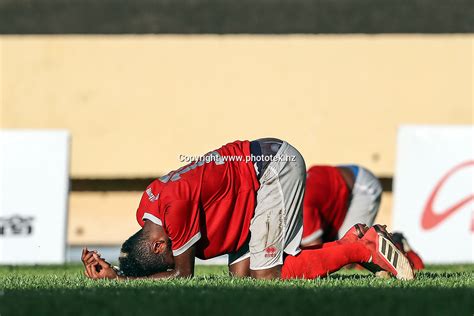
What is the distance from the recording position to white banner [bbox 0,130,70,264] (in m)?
12.7

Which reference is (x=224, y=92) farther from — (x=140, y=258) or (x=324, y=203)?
(x=140, y=258)

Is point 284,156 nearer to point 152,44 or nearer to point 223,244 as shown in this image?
point 223,244

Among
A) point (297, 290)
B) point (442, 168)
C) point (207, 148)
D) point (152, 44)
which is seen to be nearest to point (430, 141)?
point (442, 168)

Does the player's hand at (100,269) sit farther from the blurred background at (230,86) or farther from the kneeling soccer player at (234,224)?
the blurred background at (230,86)

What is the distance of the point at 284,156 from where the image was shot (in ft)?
24.6

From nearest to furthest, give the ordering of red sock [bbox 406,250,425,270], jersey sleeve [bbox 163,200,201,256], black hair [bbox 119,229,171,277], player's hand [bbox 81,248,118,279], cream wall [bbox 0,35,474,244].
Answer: jersey sleeve [bbox 163,200,201,256] → black hair [bbox 119,229,171,277] → player's hand [bbox 81,248,118,279] → red sock [bbox 406,250,425,270] → cream wall [bbox 0,35,474,244]

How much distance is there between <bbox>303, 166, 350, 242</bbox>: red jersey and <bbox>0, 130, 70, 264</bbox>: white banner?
359 centimetres

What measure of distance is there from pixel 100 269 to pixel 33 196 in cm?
594

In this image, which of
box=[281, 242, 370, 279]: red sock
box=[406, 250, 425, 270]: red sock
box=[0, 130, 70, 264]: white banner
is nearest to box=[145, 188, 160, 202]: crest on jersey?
box=[281, 242, 370, 279]: red sock

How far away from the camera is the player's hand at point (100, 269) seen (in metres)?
7.15

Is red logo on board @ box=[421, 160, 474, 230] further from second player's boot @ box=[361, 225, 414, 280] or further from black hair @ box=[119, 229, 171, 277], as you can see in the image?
black hair @ box=[119, 229, 171, 277]

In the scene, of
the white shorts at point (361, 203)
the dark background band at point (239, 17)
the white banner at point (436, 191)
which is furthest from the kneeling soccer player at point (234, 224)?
the dark background band at point (239, 17)

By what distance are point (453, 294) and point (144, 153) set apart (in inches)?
379

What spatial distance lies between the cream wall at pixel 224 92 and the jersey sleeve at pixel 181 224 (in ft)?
26.7
